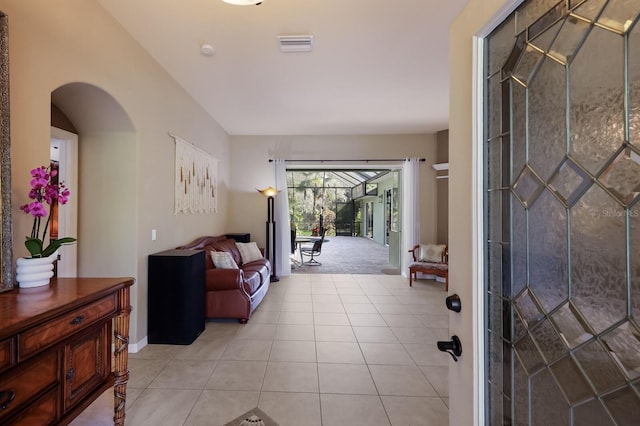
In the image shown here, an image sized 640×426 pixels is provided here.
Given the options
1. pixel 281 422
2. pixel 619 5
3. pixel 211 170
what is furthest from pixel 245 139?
pixel 619 5

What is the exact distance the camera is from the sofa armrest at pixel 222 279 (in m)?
3.33

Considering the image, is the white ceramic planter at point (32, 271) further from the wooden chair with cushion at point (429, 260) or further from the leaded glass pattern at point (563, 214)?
the wooden chair with cushion at point (429, 260)

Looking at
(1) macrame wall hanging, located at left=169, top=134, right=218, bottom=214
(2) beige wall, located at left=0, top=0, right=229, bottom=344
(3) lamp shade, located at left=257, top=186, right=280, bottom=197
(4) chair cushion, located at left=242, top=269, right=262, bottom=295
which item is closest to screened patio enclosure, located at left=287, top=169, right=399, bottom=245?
(3) lamp shade, located at left=257, top=186, right=280, bottom=197

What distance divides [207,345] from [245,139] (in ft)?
13.8

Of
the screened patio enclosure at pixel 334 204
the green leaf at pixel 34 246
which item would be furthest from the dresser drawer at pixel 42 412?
the screened patio enclosure at pixel 334 204

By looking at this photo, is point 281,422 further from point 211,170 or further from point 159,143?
point 211,170

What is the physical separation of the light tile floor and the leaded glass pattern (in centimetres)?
146

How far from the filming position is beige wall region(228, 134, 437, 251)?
18.9ft

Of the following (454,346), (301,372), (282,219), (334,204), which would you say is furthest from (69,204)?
(334,204)

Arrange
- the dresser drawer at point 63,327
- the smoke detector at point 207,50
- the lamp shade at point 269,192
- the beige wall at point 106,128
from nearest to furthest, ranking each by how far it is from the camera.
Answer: the dresser drawer at point 63,327
the beige wall at point 106,128
the smoke detector at point 207,50
the lamp shade at point 269,192

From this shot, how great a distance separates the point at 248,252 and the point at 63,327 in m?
3.63

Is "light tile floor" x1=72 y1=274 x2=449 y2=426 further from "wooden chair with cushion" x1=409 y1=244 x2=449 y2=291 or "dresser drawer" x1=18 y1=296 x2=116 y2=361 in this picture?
"wooden chair with cushion" x1=409 y1=244 x2=449 y2=291

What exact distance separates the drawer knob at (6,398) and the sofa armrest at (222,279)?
2.31 meters

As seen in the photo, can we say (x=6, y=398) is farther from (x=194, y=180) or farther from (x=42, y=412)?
(x=194, y=180)
